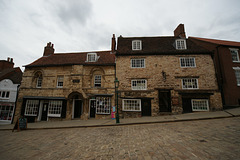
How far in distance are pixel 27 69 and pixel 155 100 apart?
18.8 meters

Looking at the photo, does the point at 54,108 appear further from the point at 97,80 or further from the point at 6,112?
the point at 6,112

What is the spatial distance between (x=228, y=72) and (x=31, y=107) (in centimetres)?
2702

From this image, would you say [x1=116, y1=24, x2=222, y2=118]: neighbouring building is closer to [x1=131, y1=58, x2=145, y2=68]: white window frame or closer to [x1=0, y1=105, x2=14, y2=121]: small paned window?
[x1=131, y1=58, x2=145, y2=68]: white window frame

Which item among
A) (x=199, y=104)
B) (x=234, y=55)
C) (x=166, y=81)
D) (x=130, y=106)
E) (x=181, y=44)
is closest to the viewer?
(x=199, y=104)

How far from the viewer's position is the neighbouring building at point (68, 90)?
1370 centimetres

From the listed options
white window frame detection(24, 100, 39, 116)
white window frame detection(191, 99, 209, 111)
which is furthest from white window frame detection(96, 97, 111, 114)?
white window frame detection(191, 99, 209, 111)

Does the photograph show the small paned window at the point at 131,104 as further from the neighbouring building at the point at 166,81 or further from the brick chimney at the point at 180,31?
the brick chimney at the point at 180,31

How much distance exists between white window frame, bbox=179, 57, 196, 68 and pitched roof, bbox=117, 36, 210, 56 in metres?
0.78

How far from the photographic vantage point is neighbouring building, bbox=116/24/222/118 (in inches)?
505

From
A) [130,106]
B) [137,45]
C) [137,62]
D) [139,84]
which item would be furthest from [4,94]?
[137,45]

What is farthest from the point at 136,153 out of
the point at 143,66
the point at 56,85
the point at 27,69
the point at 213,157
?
the point at 27,69

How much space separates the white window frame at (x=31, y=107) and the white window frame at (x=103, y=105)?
28.1 ft

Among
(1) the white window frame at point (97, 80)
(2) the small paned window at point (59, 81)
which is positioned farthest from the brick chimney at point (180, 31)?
(2) the small paned window at point (59, 81)

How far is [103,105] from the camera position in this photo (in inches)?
536
